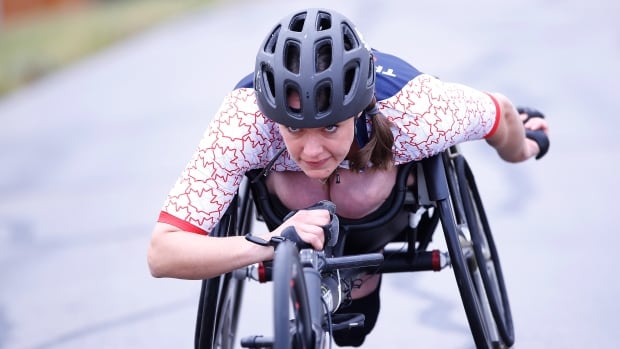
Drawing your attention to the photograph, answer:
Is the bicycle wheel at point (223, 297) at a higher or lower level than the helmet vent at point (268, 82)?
lower

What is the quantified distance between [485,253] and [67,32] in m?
10.4

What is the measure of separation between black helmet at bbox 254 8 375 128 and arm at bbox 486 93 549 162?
73 centimetres

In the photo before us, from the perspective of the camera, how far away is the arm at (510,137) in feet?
12.9

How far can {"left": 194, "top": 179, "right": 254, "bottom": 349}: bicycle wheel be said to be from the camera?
12.2 feet

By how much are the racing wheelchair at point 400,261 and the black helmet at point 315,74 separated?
369mm

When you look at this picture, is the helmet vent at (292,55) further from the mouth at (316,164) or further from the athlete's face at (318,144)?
the mouth at (316,164)

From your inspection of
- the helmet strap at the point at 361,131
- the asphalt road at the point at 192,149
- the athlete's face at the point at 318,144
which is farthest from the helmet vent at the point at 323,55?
the asphalt road at the point at 192,149

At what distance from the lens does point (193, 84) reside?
1074 centimetres

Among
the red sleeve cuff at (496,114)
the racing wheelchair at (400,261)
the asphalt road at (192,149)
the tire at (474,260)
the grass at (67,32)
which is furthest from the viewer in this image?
the grass at (67,32)

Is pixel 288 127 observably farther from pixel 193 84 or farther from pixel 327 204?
pixel 193 84

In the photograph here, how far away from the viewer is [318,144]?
3264mm

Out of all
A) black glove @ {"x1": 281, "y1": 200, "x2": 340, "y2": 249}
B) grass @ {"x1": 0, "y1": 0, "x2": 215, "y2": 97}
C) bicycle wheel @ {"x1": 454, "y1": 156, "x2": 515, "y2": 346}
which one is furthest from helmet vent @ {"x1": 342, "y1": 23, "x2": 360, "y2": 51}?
grass @ {"x1": 0, "y1": 0, "x2": 215, "y2": 97}

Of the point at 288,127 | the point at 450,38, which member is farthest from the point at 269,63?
the point at 450,38

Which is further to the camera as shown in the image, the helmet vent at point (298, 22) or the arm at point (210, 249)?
the helmet vent at point (298, 22)
